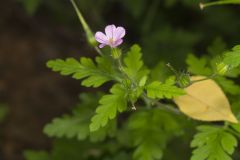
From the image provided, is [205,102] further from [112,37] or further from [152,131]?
[112,37]

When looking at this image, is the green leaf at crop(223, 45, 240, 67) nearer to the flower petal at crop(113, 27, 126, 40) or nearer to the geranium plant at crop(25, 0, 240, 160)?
the geranium plant at crop(25, 0, 240, 160)

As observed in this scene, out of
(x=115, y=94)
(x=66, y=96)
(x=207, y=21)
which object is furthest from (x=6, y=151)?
(x=115, y=94)

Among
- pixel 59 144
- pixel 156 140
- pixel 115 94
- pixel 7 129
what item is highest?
pixel 7 129

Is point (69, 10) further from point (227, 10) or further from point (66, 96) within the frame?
point (227, 10)

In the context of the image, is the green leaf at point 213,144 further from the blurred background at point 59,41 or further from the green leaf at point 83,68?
the blurred background at point 59,41

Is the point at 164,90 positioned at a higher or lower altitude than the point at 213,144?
higher

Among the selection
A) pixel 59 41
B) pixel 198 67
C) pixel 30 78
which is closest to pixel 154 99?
pixel 198 67
